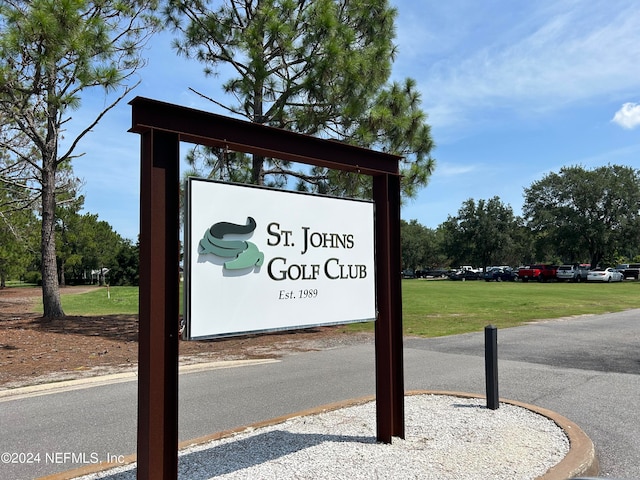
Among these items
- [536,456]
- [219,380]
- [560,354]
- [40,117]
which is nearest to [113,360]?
[219,380]

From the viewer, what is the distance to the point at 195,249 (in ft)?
10.8

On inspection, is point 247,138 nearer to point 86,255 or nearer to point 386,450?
point 386,450

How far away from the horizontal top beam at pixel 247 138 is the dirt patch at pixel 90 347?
5.38m

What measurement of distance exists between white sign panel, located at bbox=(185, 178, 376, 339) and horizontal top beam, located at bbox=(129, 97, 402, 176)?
0.29 m

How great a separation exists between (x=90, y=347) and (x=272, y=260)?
297 inches

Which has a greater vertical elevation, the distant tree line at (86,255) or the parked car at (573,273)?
the distant tree line at (86,255)

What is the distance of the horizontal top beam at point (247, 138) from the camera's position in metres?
3.12

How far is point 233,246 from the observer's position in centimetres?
348

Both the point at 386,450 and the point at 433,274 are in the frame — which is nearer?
the point at 386,450

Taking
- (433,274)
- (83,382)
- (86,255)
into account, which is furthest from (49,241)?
(433,274)

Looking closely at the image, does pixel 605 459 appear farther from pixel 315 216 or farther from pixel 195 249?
pixel 195 249

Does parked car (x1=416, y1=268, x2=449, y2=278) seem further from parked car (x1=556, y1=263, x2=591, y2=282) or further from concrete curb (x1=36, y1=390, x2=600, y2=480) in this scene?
concrete curb (x1=36, y1=390, x2=600, y2=480)

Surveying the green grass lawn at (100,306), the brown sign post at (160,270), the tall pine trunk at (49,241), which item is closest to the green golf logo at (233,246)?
the brown sign post at (160,270)

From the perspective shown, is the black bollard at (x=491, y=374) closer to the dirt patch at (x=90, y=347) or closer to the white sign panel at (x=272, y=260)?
the white sign panel at (x=272, y=260)
